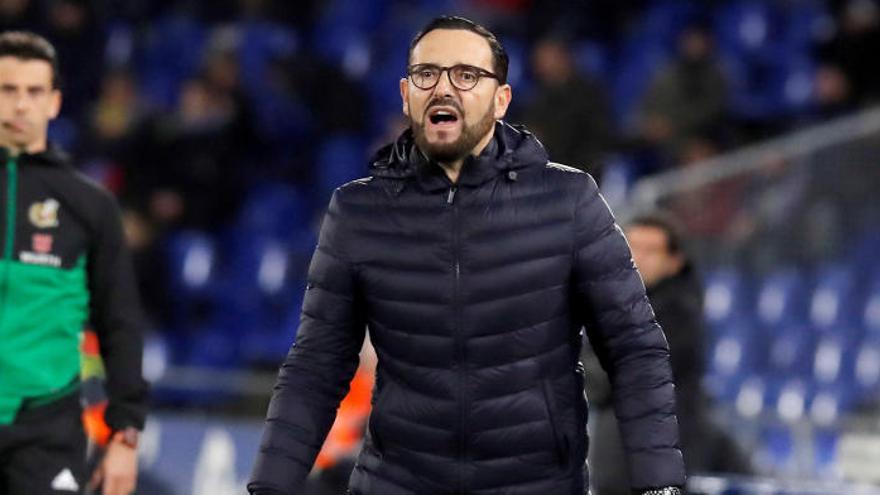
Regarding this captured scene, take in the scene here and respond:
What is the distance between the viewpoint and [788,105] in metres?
12.9

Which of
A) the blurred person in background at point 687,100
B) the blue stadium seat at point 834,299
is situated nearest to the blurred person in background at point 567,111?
the blurred person in background at point 687,100

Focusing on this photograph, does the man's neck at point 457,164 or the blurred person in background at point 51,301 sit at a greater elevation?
the man's neck at point 457,164

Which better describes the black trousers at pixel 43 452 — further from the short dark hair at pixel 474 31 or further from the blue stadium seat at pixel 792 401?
the blue stadium seat at pixel 792 401

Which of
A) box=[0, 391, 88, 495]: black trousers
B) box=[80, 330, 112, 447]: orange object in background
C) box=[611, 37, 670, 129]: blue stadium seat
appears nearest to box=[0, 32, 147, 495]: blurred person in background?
box=[0, 391, 88, 495]: black trousers

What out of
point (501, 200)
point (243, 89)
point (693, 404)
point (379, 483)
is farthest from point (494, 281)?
point (243, 89)

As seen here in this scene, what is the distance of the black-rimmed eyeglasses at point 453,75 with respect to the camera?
4109 millimetres

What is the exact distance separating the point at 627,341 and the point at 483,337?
31cm

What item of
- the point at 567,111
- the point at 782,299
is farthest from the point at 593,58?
the point at 782,299

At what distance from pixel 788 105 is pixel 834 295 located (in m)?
3.84

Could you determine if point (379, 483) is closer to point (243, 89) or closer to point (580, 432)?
point (580, 432)

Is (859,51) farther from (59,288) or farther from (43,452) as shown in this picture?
(43,452)

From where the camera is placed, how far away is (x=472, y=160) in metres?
4.18

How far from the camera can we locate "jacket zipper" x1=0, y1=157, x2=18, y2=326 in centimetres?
536

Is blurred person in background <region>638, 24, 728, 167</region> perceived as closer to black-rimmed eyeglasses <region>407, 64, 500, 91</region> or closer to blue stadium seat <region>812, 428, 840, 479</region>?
blue stadium seat <region>812, 428, 840, 479</region>
